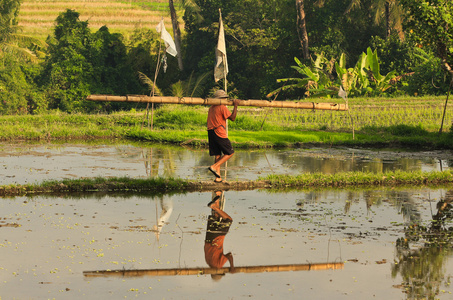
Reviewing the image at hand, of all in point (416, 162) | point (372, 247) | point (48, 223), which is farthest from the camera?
point (416, 162)

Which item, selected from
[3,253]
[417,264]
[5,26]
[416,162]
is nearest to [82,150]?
[416,162]

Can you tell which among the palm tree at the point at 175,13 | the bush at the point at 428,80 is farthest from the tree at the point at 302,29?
the palm tree at the point at 175,13

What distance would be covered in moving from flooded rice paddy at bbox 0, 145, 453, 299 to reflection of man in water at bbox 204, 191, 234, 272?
0.21 ft

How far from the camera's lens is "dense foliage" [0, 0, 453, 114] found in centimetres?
2892

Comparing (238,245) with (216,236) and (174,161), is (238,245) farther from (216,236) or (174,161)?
(174,161)

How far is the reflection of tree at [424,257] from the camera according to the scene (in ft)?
17.0

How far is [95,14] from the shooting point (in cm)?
4212

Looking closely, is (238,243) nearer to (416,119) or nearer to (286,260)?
(286,260)

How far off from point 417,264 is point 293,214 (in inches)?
91.3

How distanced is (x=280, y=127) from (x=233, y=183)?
9139 mm

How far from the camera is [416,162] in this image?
13.2 m

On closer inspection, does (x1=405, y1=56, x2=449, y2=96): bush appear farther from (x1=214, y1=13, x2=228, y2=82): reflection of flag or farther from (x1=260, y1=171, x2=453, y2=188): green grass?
(x1=214, y1=13, x2=228, y2=82): reflection of flag

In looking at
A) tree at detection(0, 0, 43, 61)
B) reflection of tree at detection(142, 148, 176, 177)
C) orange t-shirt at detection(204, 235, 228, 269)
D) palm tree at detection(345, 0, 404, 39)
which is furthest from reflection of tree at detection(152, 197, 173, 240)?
tree at detection(0, 0, 43, 61)

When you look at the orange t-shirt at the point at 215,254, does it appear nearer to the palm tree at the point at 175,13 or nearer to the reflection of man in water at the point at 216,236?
the reflection of man in water at the point at 216,236
